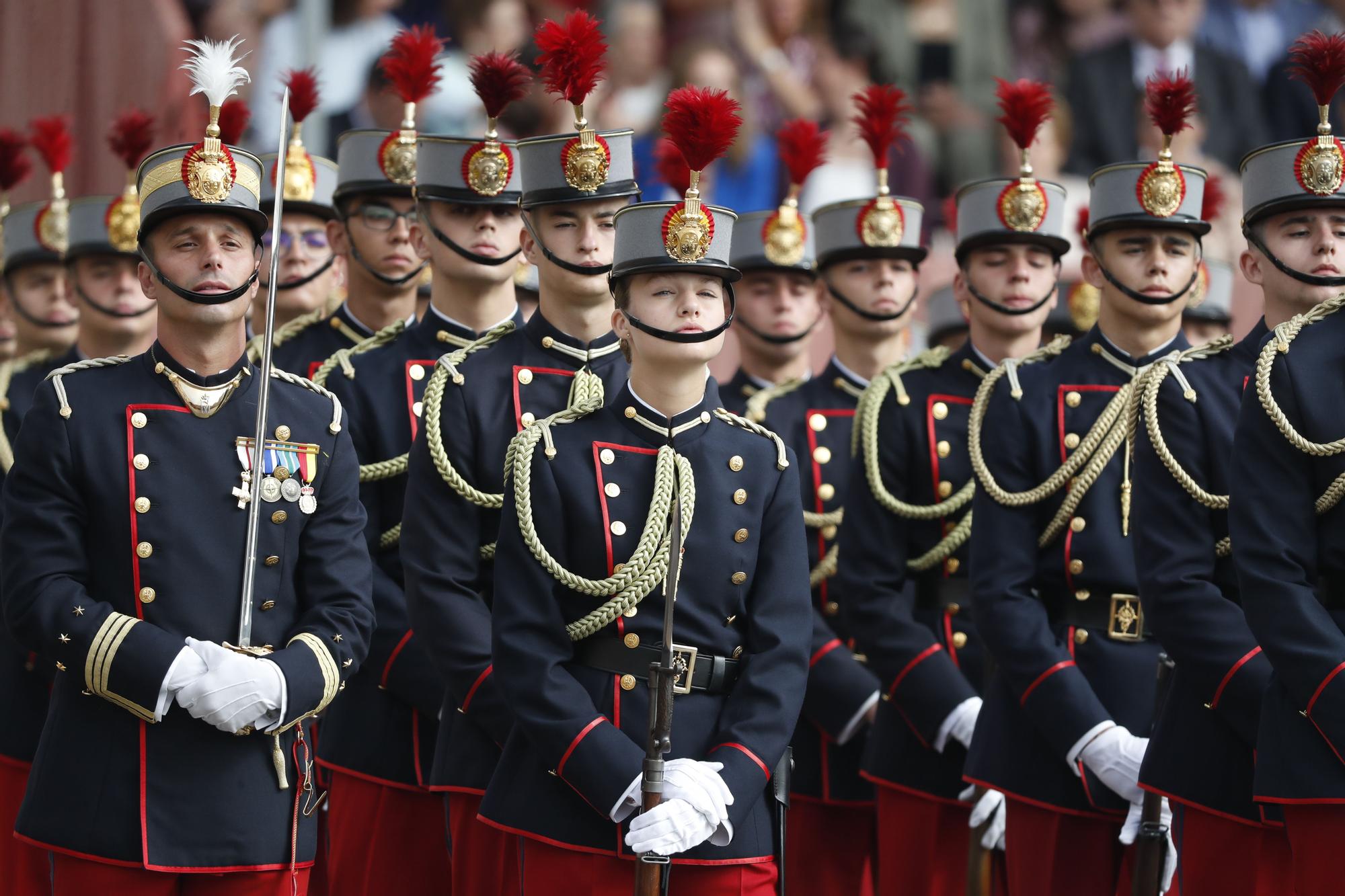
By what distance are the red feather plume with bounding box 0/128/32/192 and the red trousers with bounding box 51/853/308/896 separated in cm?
454

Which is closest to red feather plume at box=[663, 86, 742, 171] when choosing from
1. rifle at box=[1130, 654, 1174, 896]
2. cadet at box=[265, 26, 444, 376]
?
rifle at box=[1130, 654, 1174, 896]

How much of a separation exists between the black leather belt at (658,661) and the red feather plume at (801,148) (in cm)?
338

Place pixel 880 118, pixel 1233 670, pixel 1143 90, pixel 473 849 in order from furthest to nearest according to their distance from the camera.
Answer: pixel 1143 90
pixel 880 118
pixel 473 849
pixel 1233 670

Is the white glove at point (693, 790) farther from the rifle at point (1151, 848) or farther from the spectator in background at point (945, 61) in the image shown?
the spectator in background at point (945, 61)

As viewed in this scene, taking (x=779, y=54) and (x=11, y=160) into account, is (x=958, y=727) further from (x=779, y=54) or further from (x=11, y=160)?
(x=779, y=54)

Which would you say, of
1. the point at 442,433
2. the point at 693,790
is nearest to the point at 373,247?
the point at 442,433

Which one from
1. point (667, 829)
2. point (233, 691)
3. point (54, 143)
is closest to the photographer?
point (667, 829)

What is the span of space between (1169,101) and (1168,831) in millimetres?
2169

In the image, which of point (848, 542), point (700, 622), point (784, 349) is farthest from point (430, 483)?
point (784, 349)

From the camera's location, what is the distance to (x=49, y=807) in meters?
4.46

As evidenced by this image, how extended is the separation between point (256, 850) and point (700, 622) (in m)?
1.13

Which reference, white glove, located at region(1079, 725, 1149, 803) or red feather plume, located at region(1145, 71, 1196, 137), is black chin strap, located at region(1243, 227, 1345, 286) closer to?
red feather plume, located at region(1145, 71, 1196, 137)

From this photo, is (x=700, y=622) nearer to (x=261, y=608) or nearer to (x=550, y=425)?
(x=550, y=425)

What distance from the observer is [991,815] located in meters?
6.16
